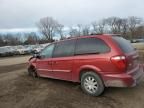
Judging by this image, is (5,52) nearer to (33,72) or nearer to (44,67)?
(33,72)

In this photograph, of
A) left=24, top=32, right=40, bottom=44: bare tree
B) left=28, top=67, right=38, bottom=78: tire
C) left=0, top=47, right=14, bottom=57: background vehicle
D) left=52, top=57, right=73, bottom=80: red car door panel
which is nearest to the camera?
left=52, top=57, right=73, bottom=80: red car door panel

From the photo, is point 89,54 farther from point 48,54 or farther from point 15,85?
point 15,85

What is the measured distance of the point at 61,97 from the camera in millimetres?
6312

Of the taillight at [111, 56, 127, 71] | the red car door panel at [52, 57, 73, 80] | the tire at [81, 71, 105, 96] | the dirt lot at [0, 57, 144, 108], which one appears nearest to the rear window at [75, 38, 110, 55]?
the taillight at [111, 56, 127, 71]

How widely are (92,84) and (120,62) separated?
1.07 m

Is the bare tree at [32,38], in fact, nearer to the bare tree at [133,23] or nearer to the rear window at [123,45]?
the bare tree at [133,23]

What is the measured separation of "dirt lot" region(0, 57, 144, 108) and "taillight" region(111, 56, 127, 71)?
3.13 ft

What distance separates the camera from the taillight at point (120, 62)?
225 inches

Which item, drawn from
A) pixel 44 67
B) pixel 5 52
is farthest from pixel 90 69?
pixel 5 52

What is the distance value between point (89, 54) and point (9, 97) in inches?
105

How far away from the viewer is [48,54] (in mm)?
7996

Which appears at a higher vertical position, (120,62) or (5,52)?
(120,62)

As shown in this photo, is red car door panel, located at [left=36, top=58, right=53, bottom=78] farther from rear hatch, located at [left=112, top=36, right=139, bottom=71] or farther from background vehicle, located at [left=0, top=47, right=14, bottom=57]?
background vehicle, located at [left=0, top=47, right=14, bottom=57]

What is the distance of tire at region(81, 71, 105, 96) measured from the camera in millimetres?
6098
